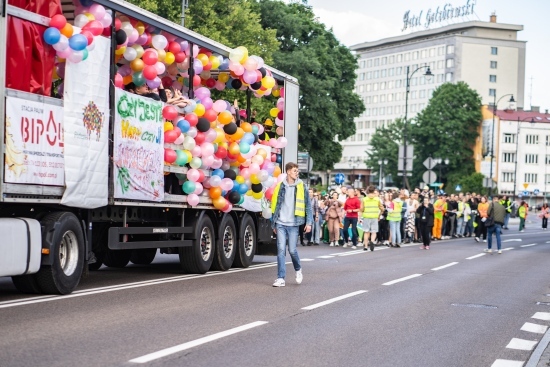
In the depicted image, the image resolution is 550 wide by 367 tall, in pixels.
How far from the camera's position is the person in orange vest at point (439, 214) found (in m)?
Result: 44.6

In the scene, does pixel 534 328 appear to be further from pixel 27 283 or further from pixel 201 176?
pixel 201 176

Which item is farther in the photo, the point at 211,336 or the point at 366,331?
the point at 366,331

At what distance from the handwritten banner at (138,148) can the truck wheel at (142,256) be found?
12.7 feet

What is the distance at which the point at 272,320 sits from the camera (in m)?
11.8

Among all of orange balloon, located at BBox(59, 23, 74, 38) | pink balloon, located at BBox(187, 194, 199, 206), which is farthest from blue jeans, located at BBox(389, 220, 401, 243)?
orange balloon, located at BBox(59, 23, 74, 38)

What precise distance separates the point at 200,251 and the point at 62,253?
4.99 m

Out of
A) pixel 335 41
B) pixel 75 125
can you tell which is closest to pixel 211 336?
pixel 75 125

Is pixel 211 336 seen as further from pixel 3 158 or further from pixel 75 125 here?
pixel 75 125

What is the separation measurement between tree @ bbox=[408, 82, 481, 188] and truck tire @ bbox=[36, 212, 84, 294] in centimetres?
11023

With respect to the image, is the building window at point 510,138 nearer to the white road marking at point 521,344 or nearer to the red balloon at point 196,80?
the red balloon at point 196,80

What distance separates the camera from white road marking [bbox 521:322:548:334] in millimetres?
12376

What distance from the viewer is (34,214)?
44.5 feet

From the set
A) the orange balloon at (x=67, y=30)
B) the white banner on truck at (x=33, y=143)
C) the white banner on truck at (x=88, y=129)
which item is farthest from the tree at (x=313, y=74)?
the white banner on truck at (x=33, y=143)

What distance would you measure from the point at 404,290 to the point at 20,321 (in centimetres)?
774
